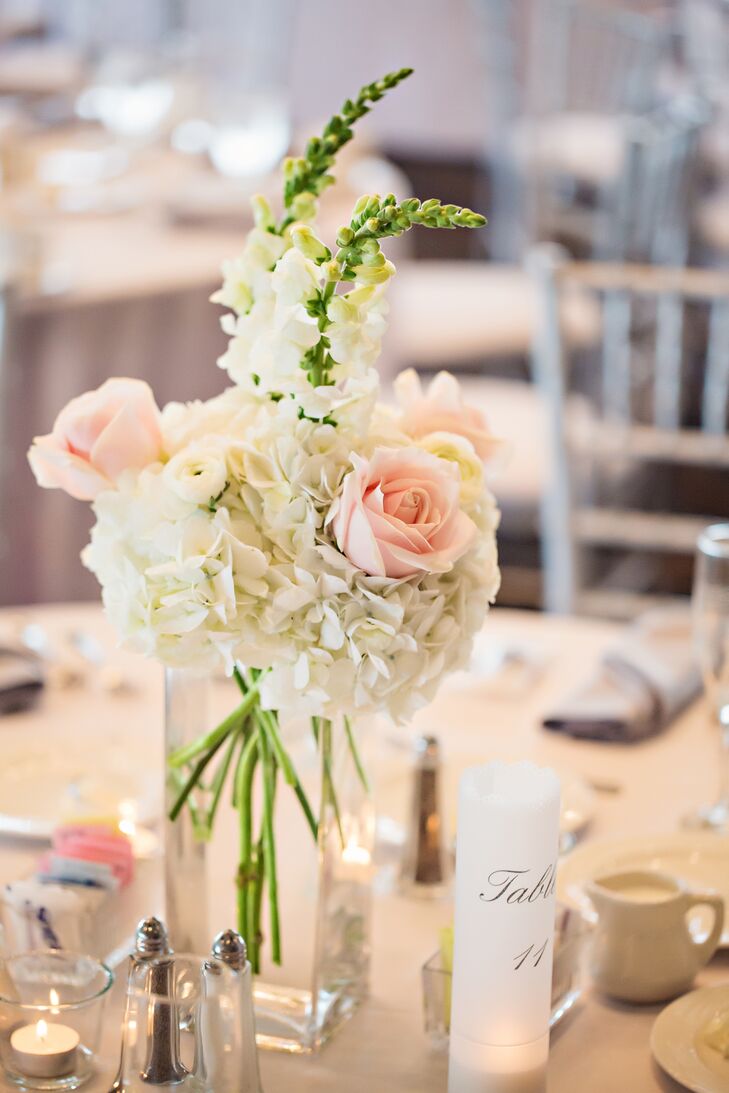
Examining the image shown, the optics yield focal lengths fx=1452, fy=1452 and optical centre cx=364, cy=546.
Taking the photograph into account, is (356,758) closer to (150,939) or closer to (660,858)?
(150,939)

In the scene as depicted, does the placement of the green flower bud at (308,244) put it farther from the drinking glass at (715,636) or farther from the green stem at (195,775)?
the drinking glass at (715,636)

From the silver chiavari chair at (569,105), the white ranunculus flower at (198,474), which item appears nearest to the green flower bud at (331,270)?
the white ranunculus flower at (198,474)

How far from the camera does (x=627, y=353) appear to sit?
2533 mm

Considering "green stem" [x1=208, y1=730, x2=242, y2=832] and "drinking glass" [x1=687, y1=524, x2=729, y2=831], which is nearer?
"green stem" [x1=208, y1=730, x2=242, y2=832]

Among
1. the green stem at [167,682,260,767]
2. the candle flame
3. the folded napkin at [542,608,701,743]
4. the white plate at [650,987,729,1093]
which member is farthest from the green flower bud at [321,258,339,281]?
the folded napkin at [542,608,701,743]

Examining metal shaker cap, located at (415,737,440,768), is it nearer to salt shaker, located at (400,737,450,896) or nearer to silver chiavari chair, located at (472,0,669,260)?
salt shaker, located at (400,737,450,896)

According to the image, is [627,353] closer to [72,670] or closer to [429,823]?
[72,670]

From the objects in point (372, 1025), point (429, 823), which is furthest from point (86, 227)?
point (372, 1025)

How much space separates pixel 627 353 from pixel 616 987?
69.7 inches

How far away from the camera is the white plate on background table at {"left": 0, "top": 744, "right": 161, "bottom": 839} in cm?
112

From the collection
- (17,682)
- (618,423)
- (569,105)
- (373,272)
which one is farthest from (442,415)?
(569,105)

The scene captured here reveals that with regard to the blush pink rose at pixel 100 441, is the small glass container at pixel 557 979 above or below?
below

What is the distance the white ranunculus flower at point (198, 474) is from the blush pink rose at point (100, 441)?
0.13 feet

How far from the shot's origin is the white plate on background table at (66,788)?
112 cm
